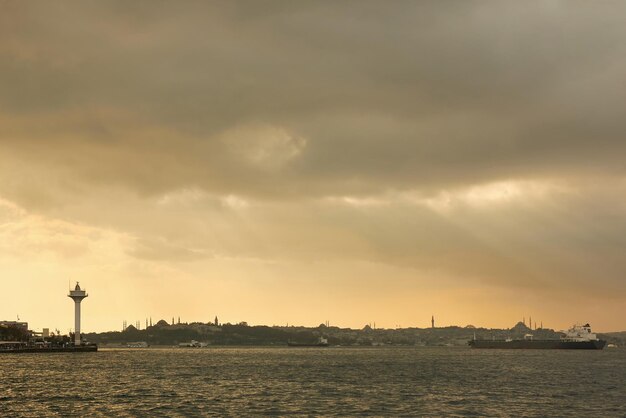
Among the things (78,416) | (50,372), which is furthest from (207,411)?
(50,372)

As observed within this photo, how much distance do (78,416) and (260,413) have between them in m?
17.9

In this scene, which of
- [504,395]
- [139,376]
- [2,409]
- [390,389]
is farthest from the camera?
[139,376]

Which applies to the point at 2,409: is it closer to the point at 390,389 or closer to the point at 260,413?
the point at 260,413

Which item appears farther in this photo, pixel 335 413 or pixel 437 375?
pixel 437 375

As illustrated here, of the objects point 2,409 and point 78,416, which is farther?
point 2,409

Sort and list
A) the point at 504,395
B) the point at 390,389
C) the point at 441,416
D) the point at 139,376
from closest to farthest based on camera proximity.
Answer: the point at 441,416 < the point at 504,395 < the point at 390,389 < the point at 139,376

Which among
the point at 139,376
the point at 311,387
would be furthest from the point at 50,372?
the point at 311,387

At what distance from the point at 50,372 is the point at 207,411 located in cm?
7984

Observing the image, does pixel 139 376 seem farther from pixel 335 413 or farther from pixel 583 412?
pixel 583 412

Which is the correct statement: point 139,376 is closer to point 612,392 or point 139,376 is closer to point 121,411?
point 121,411

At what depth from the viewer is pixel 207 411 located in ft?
256

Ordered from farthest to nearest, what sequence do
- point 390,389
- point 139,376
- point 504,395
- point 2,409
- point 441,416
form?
point 139,376 < point 390,389 < point 504,395 < point 2,409 < point 441,416

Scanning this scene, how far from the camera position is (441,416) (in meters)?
73.4

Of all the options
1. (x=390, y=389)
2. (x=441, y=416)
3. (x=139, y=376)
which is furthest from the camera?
(x=139, y=376)
